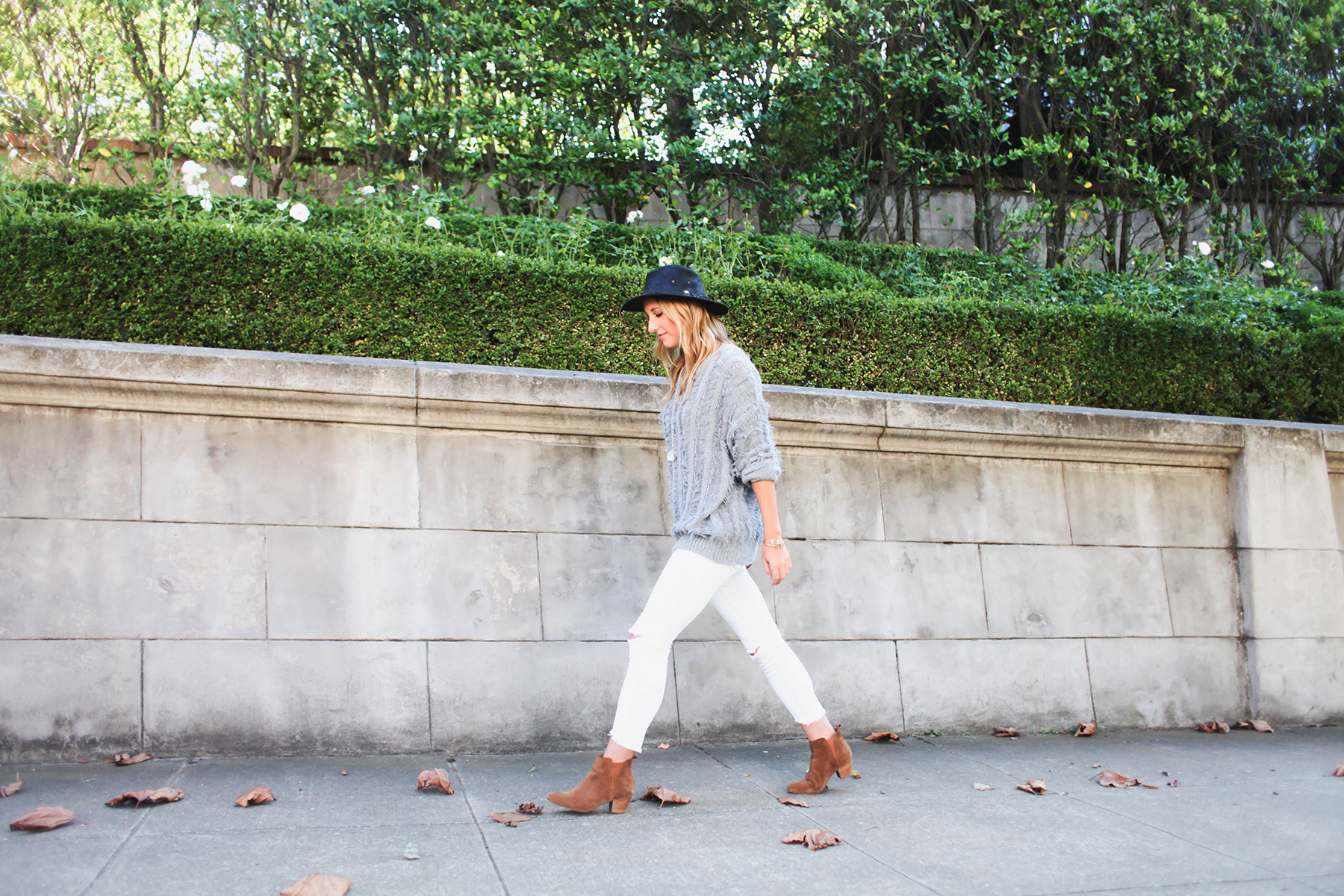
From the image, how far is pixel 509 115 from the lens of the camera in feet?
29.5

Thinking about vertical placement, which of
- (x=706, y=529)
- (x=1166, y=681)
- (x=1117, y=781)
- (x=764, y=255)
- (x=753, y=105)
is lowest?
(x=1117, y=781)

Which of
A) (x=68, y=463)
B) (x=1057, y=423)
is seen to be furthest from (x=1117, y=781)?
(x=68, y=463)

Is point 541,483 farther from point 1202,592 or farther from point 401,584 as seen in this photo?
point 1202,592

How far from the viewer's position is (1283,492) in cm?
565

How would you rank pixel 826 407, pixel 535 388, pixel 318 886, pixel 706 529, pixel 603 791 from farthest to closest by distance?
pixel 826 407 → pixel 535 388 → pixel 706 529 → pixel 603 791 → pixel 318 886

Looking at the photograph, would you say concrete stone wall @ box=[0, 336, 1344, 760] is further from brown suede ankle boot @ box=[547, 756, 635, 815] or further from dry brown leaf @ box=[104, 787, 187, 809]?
brown suede ankle boot @ box=[547, 756, 635, 815]

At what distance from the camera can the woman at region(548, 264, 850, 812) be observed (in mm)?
3350

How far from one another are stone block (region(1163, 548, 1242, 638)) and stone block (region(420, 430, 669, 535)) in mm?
2940

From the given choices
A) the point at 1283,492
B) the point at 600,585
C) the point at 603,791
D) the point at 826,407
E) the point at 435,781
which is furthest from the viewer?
the point at 1283,492

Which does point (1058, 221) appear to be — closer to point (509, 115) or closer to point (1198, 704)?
point (509, 115)

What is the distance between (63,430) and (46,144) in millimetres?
6547

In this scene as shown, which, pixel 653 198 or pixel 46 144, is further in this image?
pixel 653 198

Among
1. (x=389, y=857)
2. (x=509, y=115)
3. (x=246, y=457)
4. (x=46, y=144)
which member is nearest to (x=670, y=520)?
(x=246, y=457)

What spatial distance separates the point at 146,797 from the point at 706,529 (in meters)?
2.05
